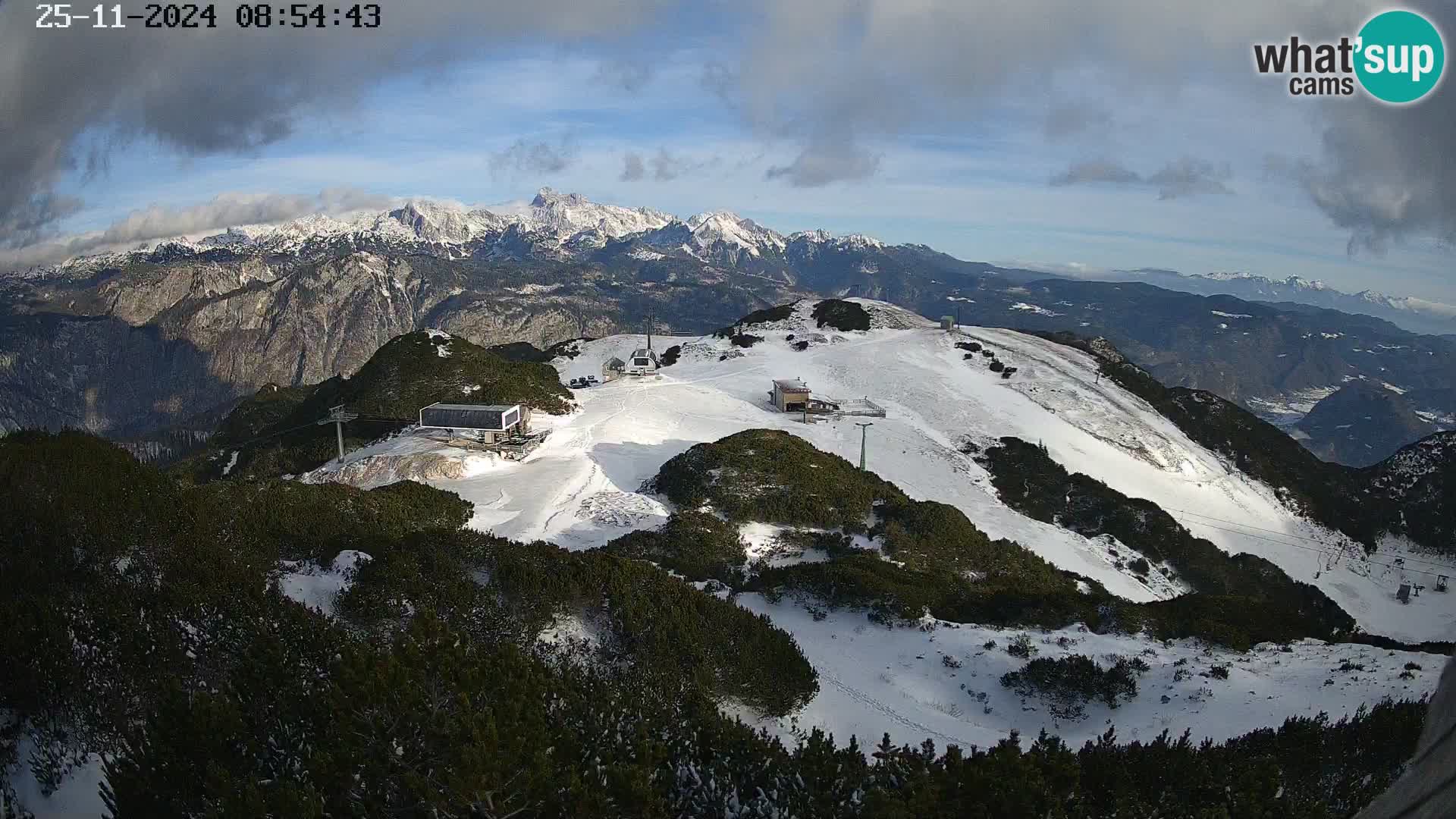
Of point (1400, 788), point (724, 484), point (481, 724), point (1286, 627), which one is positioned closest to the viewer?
point (1400, 788)

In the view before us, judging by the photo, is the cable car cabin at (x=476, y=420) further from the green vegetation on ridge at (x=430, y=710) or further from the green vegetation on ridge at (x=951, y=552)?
the green vegetation on ridge at (x=430, y=710)

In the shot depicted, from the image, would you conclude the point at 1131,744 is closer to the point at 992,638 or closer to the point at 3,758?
the point at 992,638

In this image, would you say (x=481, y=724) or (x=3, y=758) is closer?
(x=481, y=724)

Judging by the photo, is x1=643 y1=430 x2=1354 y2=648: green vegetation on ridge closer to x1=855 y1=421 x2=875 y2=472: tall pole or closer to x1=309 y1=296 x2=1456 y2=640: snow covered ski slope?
x1=855 y1=421 x2=875 y2=472: tall pole

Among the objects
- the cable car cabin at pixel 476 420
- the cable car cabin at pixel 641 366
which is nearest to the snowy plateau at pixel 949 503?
the cable car cabin at pixel 476 420

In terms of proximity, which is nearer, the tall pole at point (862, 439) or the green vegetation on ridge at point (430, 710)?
the green vegetation on ridge at point (430, 710)

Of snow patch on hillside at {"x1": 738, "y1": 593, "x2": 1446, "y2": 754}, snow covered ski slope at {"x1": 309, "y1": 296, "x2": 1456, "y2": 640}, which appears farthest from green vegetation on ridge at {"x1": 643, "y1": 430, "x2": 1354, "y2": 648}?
snow covered ski slope at {"x1": 309, "y1": 296, "x2": 1456, "y2": 640}

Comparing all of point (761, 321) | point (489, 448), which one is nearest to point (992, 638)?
point (489, 448)
